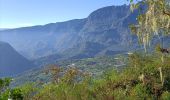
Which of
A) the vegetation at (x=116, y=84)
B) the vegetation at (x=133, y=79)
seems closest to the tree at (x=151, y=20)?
the vegetation at (x=133, y=79)

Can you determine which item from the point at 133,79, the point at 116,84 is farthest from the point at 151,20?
the point at 116,84

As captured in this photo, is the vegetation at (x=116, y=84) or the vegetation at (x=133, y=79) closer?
the vegetation at (x=133, y=79)

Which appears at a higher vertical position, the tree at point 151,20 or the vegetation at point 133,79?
the tree at point 151,20

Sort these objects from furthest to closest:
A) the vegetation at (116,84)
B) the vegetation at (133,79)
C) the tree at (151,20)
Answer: the vegetation at (116,84)
the vegetation at (133,79)
the tree at (151,20)

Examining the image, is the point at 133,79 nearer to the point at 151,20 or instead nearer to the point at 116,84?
the point at 116,84

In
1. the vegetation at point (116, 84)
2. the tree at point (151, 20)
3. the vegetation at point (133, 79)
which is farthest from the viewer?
the vegetation at point (116, 84)

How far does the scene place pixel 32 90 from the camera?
757 inches

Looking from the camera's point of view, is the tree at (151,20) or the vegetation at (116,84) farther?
the vegetation at (116,84)

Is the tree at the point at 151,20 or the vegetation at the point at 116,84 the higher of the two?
the tree at the point at 151,20

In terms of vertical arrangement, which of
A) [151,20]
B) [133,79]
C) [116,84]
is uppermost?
[151,20]

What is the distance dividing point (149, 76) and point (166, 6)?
516cm

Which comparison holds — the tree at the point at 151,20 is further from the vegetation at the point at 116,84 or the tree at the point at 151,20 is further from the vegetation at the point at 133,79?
the vegetation at the point at 116,84

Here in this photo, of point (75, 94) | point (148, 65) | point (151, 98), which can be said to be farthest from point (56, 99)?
point (148, 65)

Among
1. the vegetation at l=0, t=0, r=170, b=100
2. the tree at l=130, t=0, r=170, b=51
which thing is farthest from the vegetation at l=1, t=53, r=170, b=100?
the tree at l=130, t=0, r=170, b=51
